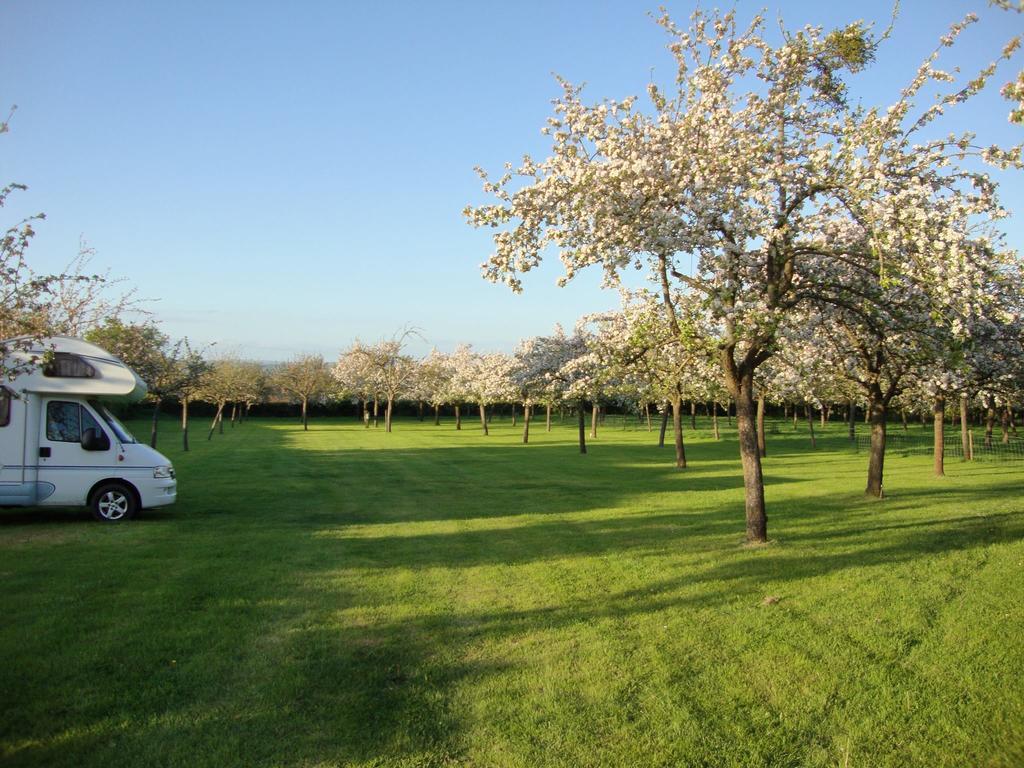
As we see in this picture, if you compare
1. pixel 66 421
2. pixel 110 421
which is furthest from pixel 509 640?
pixel 66 421

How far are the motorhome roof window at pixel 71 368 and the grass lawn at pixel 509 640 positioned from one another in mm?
2799

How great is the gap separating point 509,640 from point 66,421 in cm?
1091

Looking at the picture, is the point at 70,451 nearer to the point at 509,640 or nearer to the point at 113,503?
the point at 113,503

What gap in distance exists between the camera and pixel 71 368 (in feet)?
45.7

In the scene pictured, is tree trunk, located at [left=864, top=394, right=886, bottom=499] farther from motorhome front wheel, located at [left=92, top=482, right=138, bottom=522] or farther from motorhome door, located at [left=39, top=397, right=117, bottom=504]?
motorhome door, located at [left=39, top=397, right=117, bottom=504]

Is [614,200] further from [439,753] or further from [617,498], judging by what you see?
[617,498]

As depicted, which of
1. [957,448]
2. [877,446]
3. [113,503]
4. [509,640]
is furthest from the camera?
[957,448]

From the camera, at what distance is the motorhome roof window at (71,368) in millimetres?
13828

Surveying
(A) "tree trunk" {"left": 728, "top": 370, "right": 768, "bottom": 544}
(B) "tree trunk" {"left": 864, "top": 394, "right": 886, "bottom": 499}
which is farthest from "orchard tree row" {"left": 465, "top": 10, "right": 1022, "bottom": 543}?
(B) "tree trunk" {"left": 864, "top": 394, "right": 886, "bottom": 499}

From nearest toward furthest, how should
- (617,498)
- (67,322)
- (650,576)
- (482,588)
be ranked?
(482,588) < (650,576) < (67,322) < (617,498)

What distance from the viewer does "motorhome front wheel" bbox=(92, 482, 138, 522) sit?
14133 mm

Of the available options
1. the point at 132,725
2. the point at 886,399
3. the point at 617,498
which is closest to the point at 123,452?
the point at 132,725

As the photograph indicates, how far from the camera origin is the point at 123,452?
46.7ft

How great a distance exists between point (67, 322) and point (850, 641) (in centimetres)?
1750
